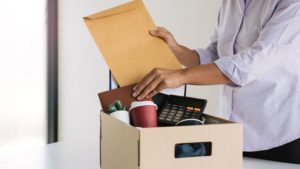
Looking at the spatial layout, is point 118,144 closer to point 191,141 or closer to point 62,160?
point 191,141

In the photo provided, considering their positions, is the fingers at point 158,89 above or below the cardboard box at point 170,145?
above

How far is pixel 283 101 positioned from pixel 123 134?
73 cm

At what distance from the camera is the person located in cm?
109

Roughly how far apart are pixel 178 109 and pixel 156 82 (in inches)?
3.3

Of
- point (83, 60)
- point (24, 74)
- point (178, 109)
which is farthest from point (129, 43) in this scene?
point (24, 74)

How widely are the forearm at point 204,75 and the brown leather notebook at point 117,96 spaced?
138 mm

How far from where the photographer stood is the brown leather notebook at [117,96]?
975 millimetres

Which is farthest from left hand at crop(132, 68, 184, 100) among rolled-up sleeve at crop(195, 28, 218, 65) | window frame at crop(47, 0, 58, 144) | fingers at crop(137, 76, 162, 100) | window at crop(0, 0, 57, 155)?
window frame at crop(47, 0, 58, 144)

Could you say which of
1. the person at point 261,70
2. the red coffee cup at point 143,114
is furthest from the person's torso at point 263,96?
the red coffee cup at point 143,114

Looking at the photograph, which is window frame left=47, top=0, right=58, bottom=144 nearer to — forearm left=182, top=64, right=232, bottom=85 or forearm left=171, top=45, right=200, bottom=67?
forearm left=171, top=45, right=200, bottom=67

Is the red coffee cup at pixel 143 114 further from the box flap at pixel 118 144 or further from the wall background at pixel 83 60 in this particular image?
the wall background at pixel 83 60

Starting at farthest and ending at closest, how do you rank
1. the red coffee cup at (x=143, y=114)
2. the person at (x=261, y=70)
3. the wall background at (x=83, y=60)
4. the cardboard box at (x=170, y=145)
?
the wall background at (x=83, y=60) < the person at (x=261, y=70) < the red coffee cup at (x=143, y=114) < the cardboard box at (x=170, y=145)

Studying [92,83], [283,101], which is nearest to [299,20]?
[283,101]

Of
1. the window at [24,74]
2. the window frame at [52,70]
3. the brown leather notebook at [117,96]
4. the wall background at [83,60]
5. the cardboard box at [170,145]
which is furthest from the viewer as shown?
the window frame at [52,70]
